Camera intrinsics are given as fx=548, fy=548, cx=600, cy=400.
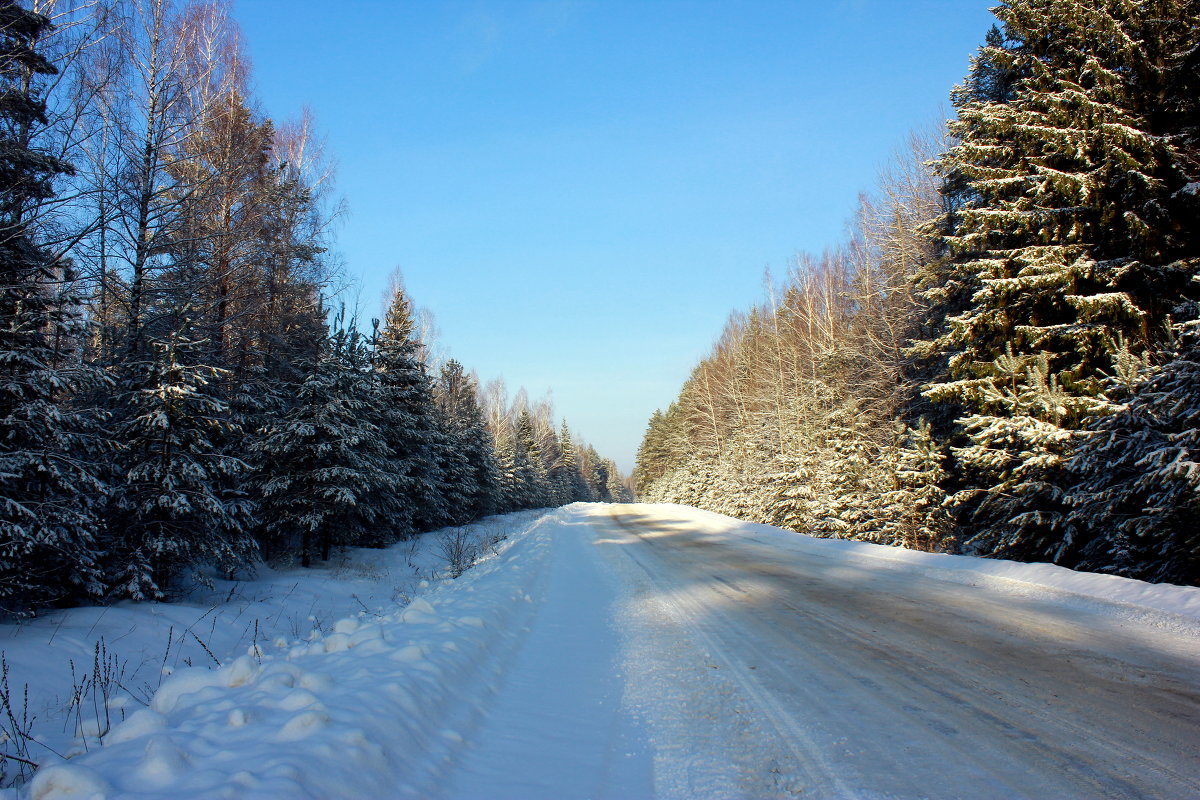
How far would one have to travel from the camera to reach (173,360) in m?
9.36

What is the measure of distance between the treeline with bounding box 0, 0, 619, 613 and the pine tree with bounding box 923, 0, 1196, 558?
13.9 metres

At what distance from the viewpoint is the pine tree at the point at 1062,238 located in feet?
29.9

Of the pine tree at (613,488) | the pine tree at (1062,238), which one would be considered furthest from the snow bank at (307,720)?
the pine tree at (613,488)

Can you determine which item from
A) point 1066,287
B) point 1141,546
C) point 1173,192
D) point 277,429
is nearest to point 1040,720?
point 1141,546

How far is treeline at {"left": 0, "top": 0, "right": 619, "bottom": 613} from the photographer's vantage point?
283 inches

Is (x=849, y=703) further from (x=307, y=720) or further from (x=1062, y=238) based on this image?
(x=1062, y=238)

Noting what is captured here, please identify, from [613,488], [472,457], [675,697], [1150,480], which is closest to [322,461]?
[675,697]

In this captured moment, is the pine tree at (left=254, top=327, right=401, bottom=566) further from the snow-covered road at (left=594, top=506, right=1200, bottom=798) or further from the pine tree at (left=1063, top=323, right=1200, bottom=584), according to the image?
the pine tree at (left=1063, top=323, right=1200, bottom=584)

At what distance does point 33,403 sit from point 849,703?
31.7 ft

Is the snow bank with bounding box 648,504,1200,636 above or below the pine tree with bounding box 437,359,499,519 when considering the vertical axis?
below

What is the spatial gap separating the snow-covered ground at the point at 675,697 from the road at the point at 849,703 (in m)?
0.02

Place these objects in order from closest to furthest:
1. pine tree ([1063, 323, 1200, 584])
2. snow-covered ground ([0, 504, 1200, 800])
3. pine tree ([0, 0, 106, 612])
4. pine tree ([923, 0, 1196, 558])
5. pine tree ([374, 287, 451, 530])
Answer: snow-covered ground ([0, 504, 1200, 800]), pine tree ([0, 0, 106, 612]), pine tree ([1063, 323, 1200, 584]), pine tree ([923, 0, 1196, 558]), pine tree ([374, 287, 451, 530])

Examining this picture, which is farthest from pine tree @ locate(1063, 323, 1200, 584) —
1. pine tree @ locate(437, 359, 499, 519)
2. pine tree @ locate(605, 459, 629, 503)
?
pine tree @ locate(605, 459, 629, 503)

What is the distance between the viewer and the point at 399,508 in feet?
62.9
